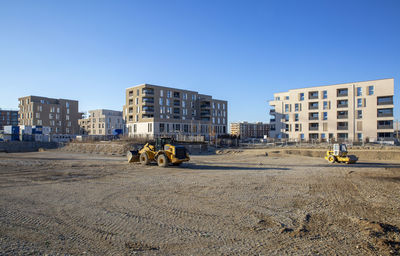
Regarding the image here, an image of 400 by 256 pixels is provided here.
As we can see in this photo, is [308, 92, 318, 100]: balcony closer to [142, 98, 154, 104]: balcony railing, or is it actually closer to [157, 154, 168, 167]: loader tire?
[142, 98, 154, 104]: balcony railing

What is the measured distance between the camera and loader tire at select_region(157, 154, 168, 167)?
69.8 ft

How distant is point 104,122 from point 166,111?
26.2 metres

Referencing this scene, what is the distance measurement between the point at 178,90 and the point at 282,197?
2558 inches

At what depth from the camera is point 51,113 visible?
88938 mm

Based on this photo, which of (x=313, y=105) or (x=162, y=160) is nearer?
(x=162, y=160)

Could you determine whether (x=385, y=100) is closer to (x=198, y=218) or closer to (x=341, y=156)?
(x=341, y=156)

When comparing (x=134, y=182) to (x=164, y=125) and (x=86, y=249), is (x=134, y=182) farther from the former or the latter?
(x=164, y=125)

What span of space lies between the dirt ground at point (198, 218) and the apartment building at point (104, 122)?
75441 mm

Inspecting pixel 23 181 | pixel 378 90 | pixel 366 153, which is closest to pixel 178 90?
pixel 378 90

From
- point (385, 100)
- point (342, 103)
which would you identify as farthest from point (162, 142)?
point (385, 100)

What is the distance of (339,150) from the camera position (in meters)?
25.9

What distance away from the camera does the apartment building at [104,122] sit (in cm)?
8744

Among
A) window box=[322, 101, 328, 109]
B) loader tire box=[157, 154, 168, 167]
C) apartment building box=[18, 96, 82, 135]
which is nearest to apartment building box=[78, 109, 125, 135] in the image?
apartment building box=[18, 96, 82, 135]

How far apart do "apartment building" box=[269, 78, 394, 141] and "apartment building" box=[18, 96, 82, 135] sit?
216 ft
